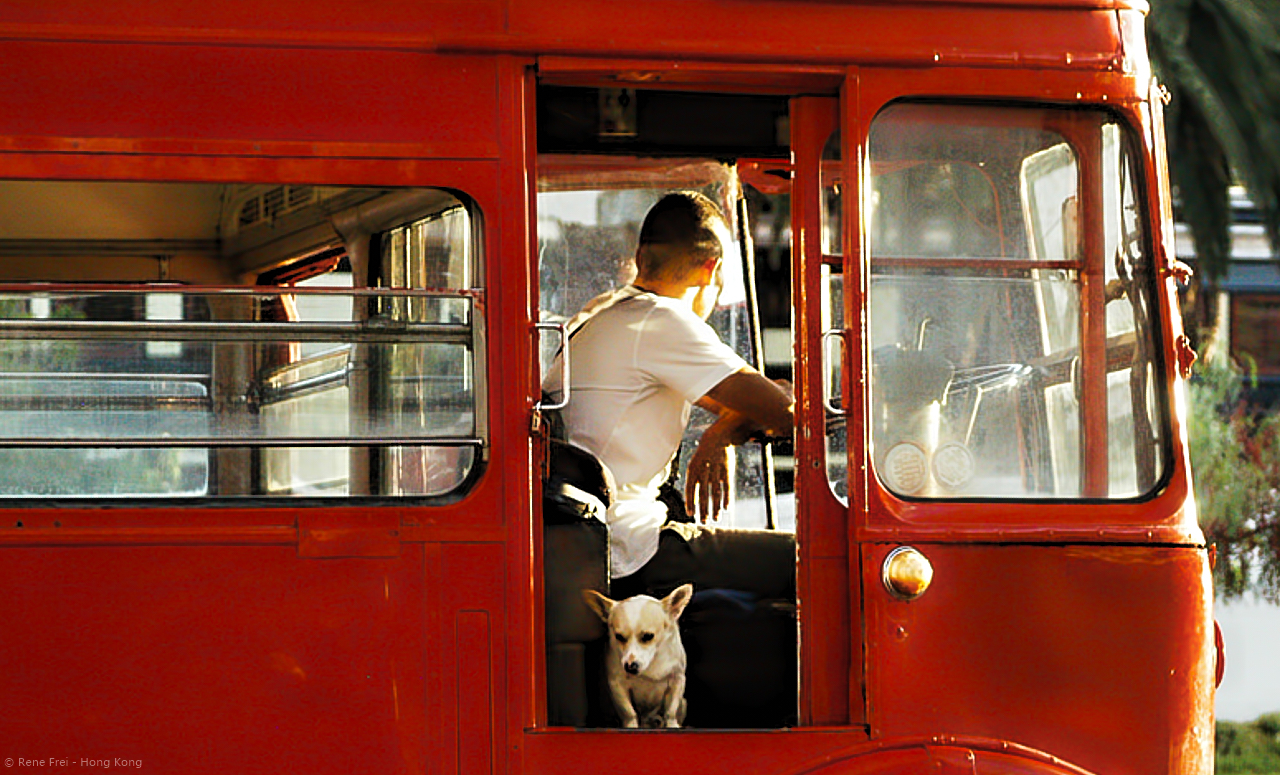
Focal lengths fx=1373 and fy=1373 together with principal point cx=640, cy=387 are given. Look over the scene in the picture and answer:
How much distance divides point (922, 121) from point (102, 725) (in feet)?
7.09

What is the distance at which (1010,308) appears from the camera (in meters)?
3.04

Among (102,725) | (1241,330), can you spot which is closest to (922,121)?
(102,725)

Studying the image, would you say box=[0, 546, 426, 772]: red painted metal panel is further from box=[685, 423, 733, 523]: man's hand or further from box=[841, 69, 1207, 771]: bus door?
box=[841, 69, 1207, 771]: bus door

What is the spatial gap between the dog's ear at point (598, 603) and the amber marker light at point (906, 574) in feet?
2.16

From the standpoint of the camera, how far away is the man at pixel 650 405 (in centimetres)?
331

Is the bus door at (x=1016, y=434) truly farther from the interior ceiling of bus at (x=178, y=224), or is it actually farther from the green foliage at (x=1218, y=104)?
the green foliage at (x=1218, y=104)

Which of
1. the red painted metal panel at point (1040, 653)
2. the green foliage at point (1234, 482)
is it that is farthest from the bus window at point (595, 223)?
the green foliage at point (1234, 482)

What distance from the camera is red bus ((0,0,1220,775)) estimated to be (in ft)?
9.31

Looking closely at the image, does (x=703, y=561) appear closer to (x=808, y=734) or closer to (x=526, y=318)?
(x=808, y=734)

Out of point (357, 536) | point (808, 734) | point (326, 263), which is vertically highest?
point (326, 263)

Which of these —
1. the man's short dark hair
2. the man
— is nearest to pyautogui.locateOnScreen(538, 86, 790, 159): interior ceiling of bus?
the man's short dark hair

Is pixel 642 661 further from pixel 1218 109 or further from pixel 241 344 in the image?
pixel 1218 109

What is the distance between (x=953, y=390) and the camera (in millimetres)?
3014

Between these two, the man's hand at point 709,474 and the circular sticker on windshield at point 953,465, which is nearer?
the circular sticker on windshield at point 953,465
